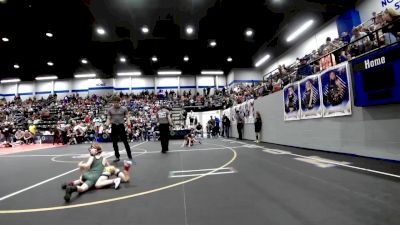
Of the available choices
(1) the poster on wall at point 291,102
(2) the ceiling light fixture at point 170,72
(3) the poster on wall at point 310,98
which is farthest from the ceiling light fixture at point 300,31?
(2) the ceiling light fixture at point 170,72

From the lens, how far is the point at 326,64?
792cm

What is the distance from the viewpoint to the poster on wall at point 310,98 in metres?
7.97

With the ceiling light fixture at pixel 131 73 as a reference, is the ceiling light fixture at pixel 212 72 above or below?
below

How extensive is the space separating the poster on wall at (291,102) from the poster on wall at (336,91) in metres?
1.51

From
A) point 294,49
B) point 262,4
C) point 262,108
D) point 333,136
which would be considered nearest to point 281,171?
point 333,136

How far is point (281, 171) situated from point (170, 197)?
249 centimetres

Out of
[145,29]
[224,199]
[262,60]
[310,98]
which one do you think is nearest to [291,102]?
[310,98]

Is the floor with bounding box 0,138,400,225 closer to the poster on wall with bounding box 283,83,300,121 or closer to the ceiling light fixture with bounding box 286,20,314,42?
the poster on wall with bounding box 283,83,300,121

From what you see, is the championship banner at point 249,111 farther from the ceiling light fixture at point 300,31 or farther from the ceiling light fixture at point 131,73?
the ceiling light fixture at point 131,73

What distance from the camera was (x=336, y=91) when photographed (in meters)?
7.04

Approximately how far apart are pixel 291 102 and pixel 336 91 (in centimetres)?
265

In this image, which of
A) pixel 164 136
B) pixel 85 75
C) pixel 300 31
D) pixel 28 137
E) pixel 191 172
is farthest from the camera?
pixel 85 75

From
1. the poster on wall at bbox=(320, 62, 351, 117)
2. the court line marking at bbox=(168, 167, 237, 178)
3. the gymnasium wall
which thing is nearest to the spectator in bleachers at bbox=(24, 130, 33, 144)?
the gymnasium wall

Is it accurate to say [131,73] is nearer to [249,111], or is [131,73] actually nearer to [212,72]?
[212,72]
